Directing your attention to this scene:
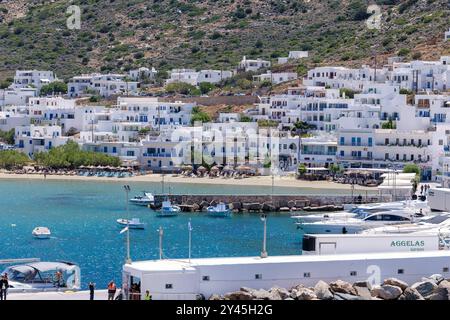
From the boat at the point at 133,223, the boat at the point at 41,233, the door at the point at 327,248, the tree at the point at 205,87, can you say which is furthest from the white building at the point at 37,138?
the door at the point at 327,248

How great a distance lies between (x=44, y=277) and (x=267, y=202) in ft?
100

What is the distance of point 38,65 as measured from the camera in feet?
387

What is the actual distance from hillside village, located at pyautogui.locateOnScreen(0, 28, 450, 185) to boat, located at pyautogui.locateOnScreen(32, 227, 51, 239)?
19373mm

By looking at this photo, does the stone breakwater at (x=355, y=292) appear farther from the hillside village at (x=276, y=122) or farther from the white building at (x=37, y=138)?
the white building at (x=37, y=138)

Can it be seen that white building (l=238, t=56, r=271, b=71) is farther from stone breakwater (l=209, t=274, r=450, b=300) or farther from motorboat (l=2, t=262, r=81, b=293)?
stone breakwater (l=209, t=274, r=450, b=300)

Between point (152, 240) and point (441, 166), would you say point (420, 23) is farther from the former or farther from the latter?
point (152, 240)

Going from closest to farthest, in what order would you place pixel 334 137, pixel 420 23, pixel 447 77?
pixel 334 137, pixel 447 77, pixel 420 23

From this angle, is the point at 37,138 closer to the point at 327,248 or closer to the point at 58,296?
the point at 327,248

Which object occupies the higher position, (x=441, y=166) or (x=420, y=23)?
(x=420, y=23)

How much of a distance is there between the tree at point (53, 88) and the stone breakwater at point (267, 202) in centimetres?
4339

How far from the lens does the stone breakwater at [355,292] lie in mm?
25375

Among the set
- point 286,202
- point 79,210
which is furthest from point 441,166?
point 79,210

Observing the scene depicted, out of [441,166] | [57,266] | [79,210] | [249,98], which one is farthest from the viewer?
[249,98]

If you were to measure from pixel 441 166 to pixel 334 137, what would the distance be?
9.04 meters
